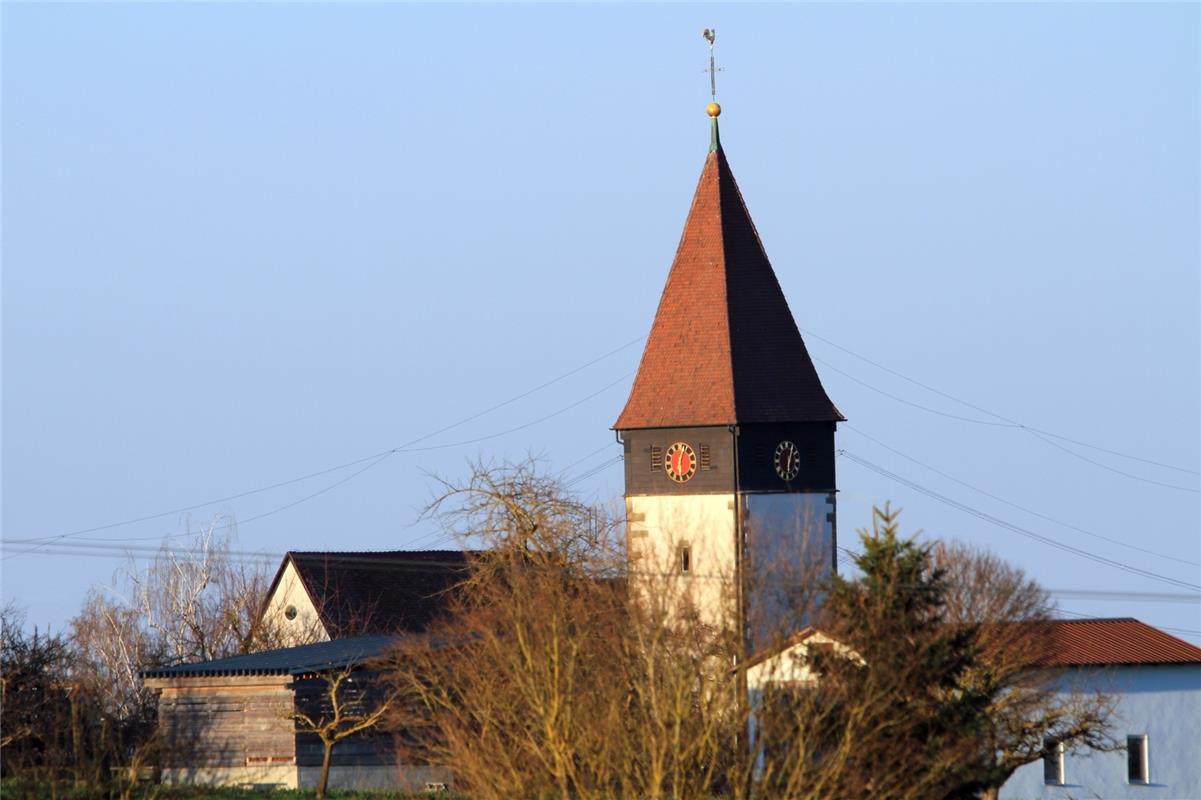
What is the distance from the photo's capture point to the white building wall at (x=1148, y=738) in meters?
46.8

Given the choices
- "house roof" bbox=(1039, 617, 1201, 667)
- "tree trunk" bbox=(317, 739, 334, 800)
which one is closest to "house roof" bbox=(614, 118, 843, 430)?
"house roof" bbox=(1039, 617, 1201, 667)

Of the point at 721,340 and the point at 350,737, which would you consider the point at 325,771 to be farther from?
the point at 721,340

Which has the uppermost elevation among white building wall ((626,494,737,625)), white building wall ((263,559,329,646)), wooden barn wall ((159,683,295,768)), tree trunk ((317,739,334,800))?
white building wall ((626,494,737,625))

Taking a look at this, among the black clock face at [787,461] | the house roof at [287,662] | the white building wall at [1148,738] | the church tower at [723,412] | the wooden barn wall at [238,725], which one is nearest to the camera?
the wooden barn wall at [238,725]

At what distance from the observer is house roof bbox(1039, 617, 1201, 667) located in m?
47.2

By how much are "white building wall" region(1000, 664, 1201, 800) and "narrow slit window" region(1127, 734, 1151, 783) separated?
A: 0.11m

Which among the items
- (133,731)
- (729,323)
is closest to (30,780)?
(133,731)

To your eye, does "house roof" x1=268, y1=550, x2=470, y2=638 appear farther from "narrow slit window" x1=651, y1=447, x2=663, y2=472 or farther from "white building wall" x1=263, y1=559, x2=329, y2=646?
"narrow slit window" x1=651, y1=447, x2=663, y2=472

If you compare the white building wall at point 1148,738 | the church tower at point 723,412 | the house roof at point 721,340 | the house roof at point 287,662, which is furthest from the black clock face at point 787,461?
the house roof at point 287,662

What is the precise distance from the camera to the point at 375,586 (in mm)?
61125

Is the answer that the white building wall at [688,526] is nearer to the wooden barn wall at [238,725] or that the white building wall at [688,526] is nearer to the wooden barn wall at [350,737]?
the wooden barn wall at [350,737]

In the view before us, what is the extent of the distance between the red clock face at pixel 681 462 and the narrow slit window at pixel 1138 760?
12.0 meters

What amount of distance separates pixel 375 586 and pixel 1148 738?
22723mm

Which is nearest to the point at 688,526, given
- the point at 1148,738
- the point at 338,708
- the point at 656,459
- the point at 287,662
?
the point at 656,459
